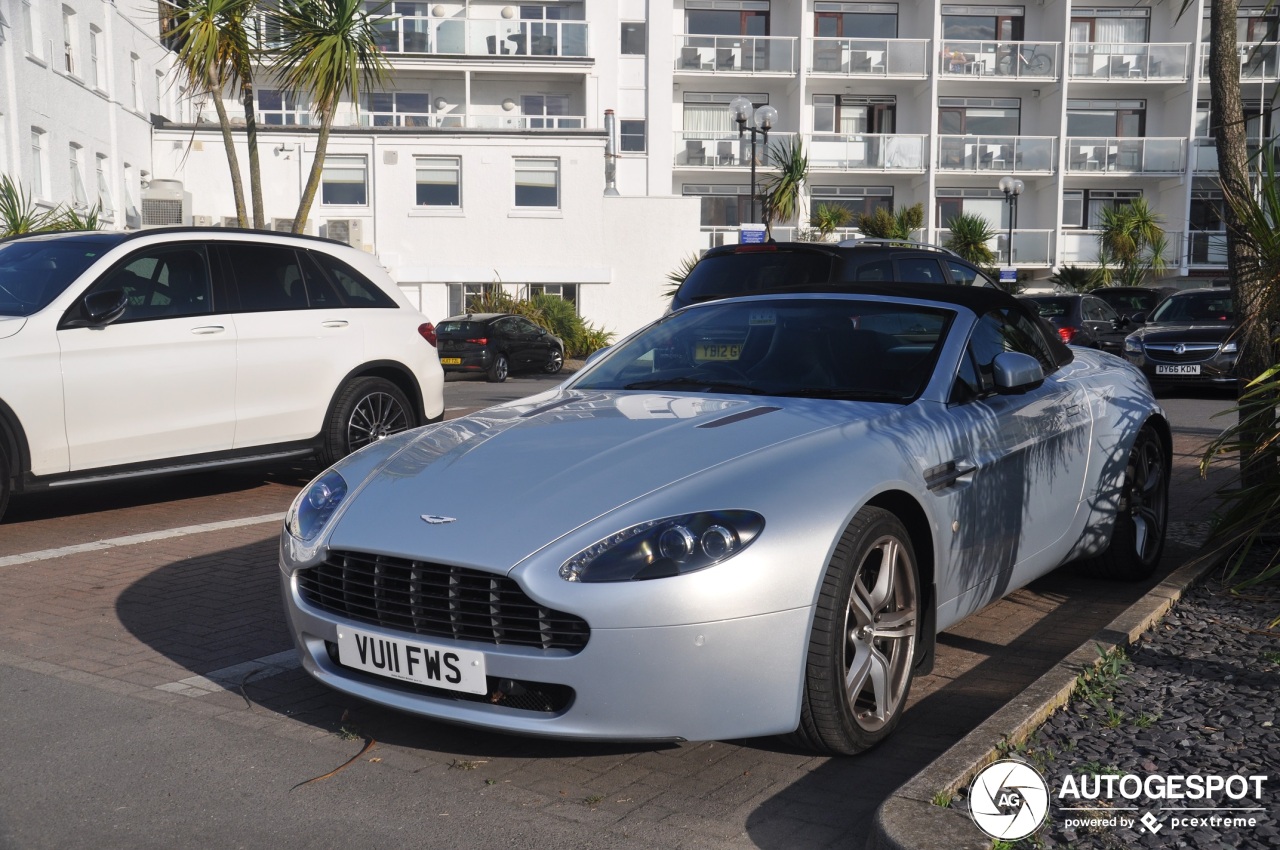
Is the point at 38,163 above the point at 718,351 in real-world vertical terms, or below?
above

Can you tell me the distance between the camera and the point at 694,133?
4250cm

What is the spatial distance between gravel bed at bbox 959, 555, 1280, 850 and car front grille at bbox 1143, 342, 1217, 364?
1350 centimetres

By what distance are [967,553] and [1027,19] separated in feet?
146

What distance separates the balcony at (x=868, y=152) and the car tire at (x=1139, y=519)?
37.2m

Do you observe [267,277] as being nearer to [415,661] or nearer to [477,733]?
[477,733]

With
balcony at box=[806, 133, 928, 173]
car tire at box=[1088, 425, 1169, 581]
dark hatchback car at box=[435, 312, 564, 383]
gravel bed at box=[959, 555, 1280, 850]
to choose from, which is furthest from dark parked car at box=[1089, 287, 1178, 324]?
gravel bed at box=[959, 555, 1280, 850]

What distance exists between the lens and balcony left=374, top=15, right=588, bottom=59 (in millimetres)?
39094

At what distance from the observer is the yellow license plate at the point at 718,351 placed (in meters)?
5.08

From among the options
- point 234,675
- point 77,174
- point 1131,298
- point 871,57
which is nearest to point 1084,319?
point 1131,298

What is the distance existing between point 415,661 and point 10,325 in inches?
186

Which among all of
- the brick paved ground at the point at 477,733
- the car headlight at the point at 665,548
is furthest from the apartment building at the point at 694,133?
the car headlight at the point at 665,548

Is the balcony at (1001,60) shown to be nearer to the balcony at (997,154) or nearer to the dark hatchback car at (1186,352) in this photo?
the balcony at (997,154)

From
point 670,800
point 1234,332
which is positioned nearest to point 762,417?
point 670,800
